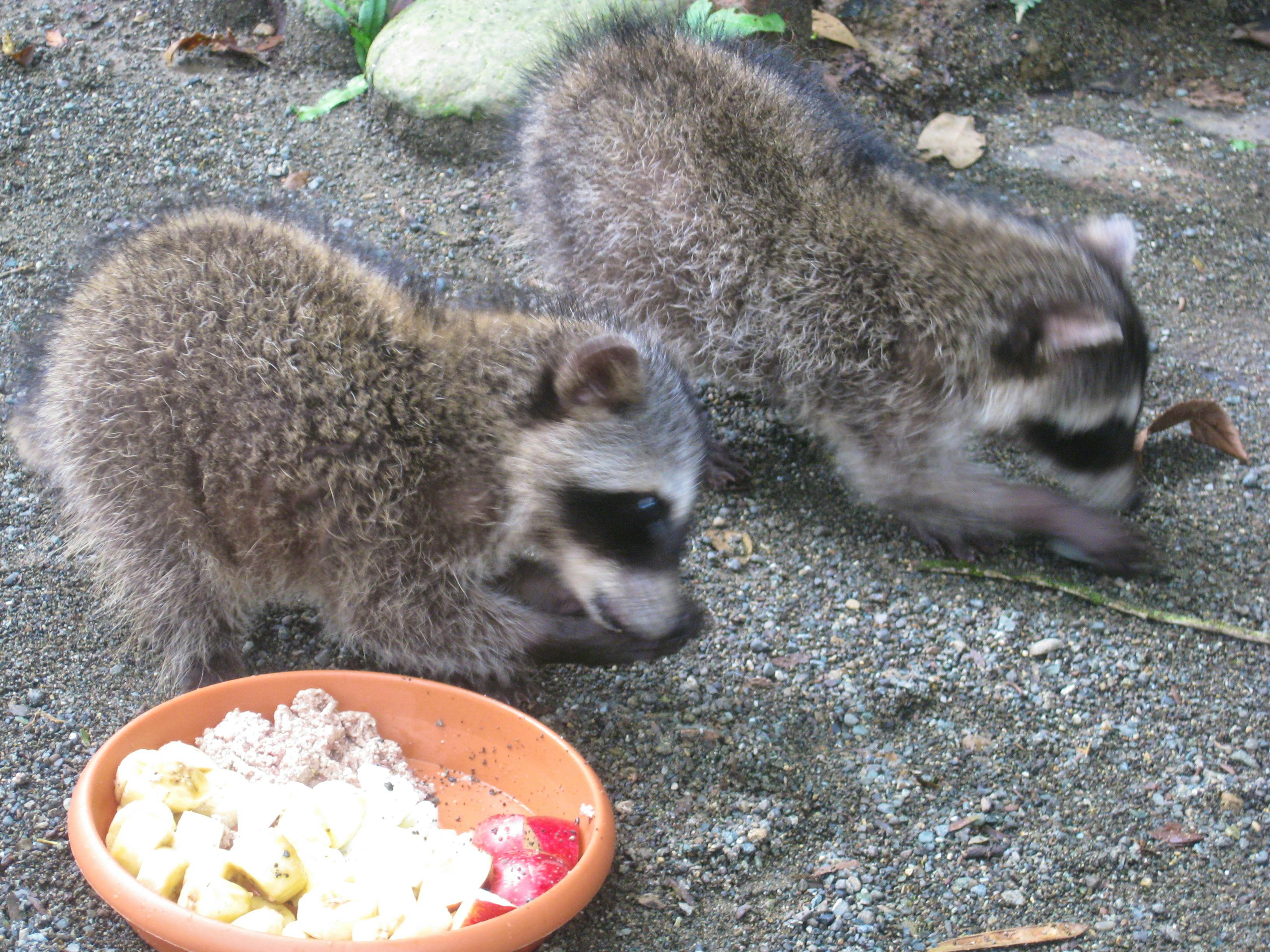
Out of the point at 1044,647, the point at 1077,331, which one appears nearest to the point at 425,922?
the point at 1044,647

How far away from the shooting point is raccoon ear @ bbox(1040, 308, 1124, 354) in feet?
11.2

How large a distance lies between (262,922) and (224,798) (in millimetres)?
414

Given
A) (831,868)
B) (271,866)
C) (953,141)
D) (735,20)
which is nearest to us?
(271,866)

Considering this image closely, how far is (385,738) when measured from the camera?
285 centimetres

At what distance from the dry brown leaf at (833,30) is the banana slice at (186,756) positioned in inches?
180

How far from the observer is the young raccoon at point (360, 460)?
2842mm

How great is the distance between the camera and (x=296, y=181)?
5.02 m

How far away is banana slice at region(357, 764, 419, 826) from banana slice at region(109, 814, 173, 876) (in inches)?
16.3

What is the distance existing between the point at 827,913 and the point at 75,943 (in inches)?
59.5

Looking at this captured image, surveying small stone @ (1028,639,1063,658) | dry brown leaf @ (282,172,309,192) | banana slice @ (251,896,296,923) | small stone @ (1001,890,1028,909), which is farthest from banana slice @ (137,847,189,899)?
dry brown leaf @ (282,172,309,192)

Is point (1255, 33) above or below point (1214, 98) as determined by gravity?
above

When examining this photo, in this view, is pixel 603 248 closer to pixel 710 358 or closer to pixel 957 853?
pixel 710 358

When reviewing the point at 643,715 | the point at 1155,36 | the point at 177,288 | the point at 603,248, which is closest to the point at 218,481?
the point at 177,288

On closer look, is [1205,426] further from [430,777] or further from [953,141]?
[430,777]
